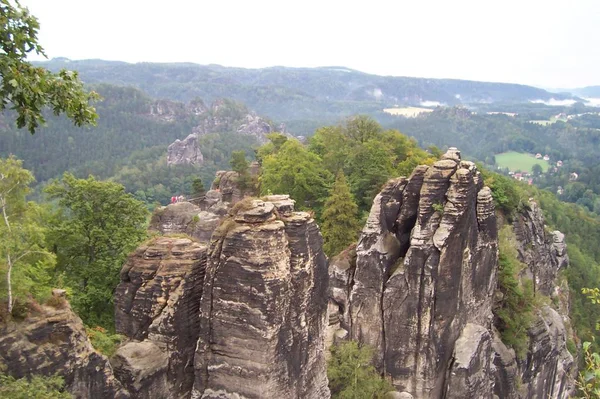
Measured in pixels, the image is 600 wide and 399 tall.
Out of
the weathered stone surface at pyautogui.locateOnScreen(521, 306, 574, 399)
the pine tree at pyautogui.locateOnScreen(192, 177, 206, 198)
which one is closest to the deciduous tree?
the weathered stone surface at pyautogui.locateOnScreen(521, 306, 574, 399)

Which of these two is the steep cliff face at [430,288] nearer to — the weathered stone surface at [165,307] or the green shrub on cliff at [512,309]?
the green shrub on cliff at [512,309]

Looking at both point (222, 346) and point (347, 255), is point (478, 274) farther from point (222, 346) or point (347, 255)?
point (222, 346)

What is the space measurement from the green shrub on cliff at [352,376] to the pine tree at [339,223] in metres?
11.6

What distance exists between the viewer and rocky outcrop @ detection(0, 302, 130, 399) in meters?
12.7

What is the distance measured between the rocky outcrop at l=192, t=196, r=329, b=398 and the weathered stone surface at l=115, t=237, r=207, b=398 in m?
0.98

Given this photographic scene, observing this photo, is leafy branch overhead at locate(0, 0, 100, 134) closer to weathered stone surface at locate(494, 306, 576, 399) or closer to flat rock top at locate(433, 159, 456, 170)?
flat rock top at locate(433, 159, 456, 170)

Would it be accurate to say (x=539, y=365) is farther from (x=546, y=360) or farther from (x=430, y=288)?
(x=430, y=288)

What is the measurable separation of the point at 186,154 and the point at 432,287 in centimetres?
16644

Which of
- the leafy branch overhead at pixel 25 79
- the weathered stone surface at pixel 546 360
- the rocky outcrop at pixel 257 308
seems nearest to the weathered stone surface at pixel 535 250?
the weathered stone surface at pixel 546 360

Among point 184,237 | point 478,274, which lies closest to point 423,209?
point 478,274

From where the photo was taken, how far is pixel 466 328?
90.3ft

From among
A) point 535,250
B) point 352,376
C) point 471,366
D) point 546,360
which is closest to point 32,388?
point 352,376

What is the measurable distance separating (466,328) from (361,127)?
1204 inches

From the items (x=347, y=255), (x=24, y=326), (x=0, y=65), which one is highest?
(x=0, y=65)
